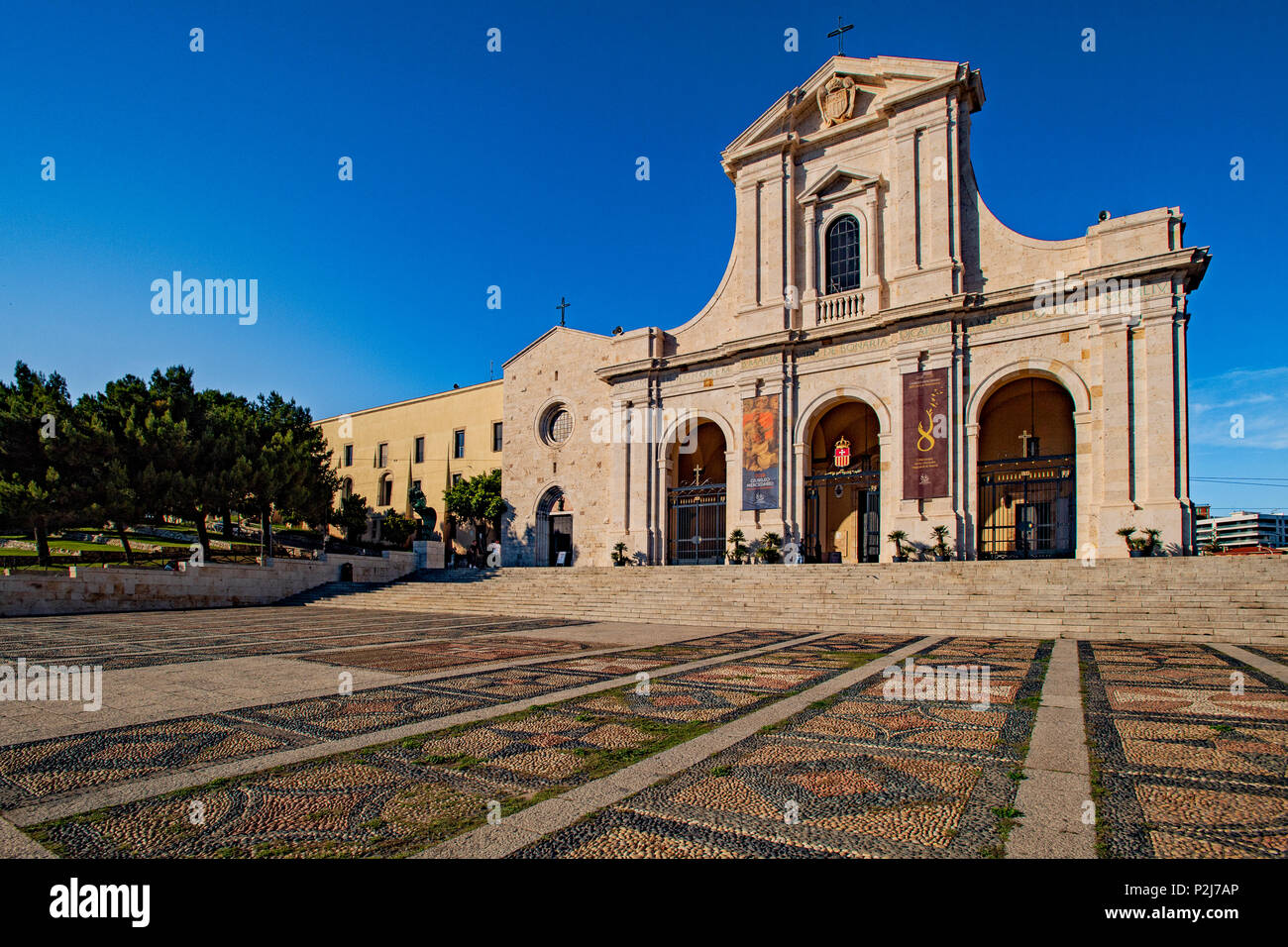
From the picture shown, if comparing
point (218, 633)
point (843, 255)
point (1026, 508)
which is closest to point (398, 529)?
point (218, 633)

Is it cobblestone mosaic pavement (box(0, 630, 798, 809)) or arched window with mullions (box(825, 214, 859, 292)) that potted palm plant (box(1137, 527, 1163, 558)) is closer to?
arched window with mullions (box(825, 214, 859, 292))

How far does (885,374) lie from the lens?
75.7 feet

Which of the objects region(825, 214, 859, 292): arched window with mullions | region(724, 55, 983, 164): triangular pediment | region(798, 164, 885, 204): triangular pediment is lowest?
region(825, 214, 859, 292): arched window with mullions

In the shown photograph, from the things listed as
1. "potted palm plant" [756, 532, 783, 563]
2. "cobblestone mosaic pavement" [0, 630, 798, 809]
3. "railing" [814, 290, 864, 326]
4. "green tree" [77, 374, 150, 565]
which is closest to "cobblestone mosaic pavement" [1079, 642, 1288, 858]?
"cobblestone mosaic pavement" [0, 630, 798, 809]

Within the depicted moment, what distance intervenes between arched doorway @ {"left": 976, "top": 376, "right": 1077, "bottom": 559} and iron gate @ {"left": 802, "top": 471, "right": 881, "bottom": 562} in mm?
3507

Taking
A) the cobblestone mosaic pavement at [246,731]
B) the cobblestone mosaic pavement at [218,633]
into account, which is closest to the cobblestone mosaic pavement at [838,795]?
the cobblestone mosaic pavement at [246,731]

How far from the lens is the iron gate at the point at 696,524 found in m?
27.1

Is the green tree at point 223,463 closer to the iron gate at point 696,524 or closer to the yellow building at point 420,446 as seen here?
the yellow building at point 420,446

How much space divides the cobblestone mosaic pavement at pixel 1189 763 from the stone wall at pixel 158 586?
22.8 metres

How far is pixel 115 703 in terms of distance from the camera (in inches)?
237

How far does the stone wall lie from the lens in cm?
1848
